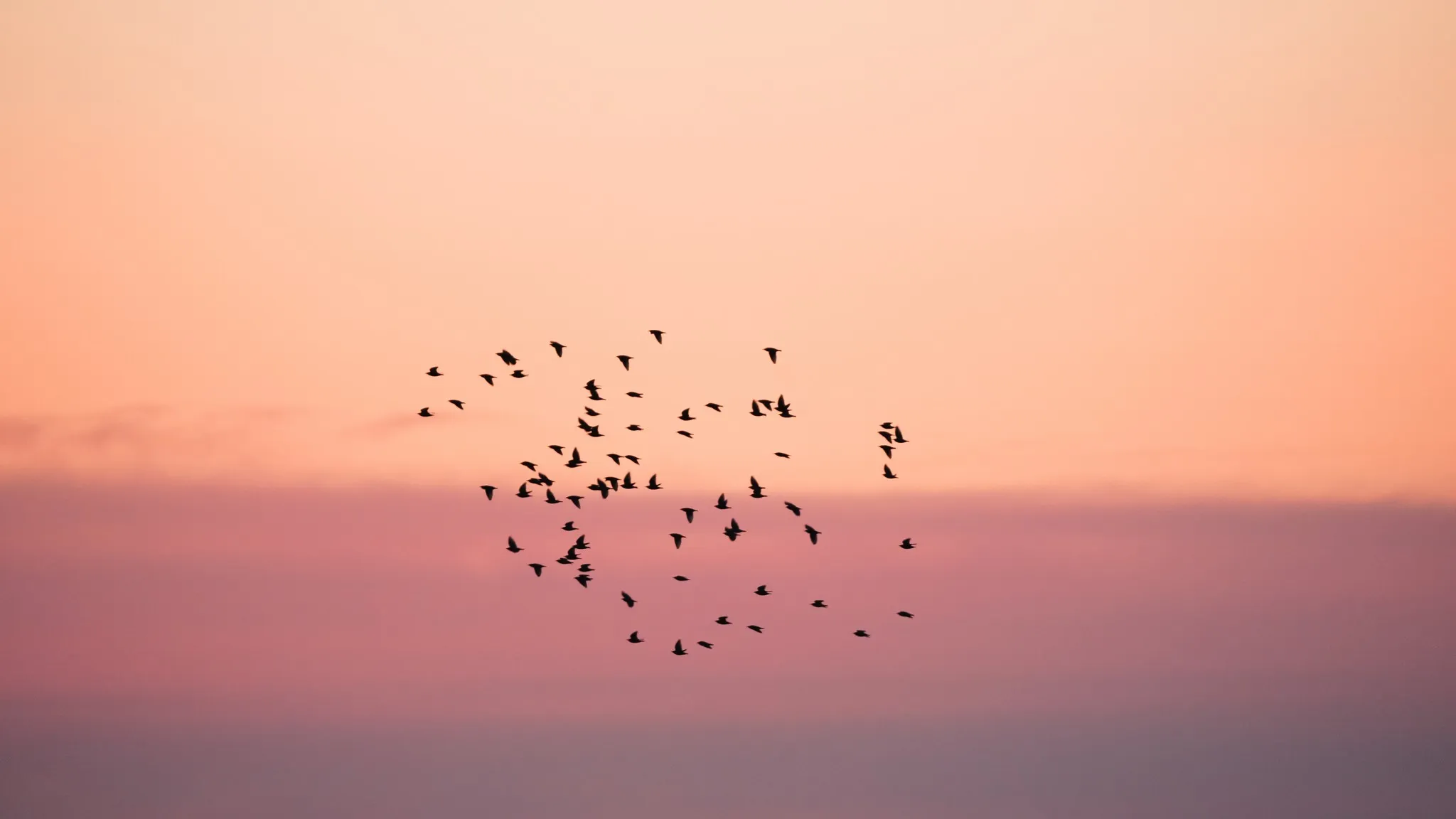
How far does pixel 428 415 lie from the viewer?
197 metres

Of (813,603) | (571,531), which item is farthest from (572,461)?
(813,603)

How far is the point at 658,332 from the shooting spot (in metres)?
190

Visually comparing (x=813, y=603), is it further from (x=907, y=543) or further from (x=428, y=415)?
(x=428, y=415)

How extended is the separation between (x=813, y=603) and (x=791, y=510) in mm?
7554

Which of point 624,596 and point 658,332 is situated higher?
point 658,332

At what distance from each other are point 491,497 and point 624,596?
1017 centimetres

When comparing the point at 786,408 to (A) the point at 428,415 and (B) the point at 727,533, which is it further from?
(A) the point at 428,415

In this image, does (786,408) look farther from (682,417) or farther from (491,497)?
(491,497)

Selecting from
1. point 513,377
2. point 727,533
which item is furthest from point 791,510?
point 513,377

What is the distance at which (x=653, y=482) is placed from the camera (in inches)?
7746

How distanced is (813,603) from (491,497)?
20.6 metres

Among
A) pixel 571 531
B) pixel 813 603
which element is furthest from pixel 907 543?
pixel 571 531

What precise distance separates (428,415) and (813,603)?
2608 centimetres

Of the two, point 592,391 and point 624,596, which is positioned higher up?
point 592,391
